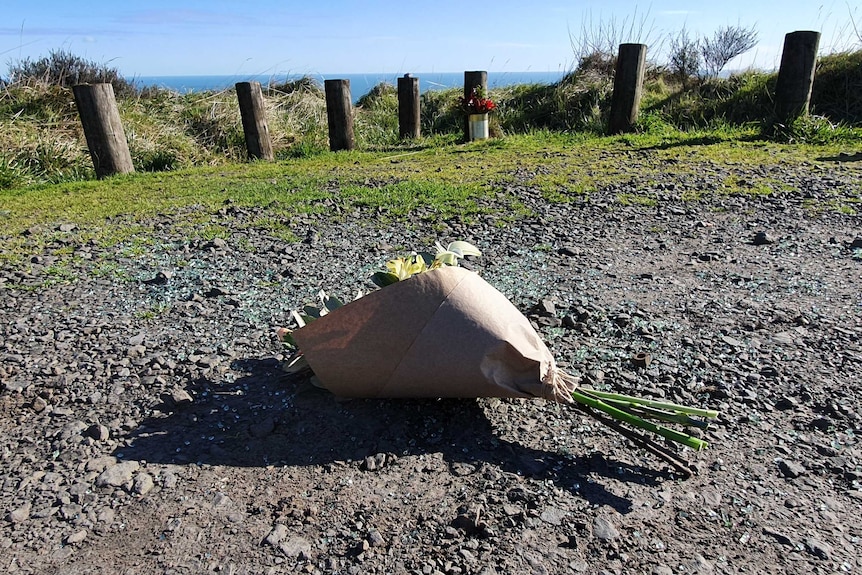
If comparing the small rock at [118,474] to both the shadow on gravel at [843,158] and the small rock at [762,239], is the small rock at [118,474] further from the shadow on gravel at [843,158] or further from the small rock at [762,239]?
the shadow on gravel at [843,158]

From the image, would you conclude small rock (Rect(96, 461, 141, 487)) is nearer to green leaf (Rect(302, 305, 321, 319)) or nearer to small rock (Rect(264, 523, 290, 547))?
small rock (Rect(264, 523, 290, 547))

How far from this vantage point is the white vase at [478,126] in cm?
999

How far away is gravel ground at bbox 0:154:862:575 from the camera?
1850 mm

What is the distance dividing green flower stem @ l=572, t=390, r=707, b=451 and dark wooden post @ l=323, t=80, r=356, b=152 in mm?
7989

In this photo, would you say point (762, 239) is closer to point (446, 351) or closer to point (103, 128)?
point (446, 351)

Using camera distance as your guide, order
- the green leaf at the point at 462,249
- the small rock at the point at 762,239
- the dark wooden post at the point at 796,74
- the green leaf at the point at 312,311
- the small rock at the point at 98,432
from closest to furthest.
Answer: the small rock at the point at 98,432 < the green leaf at the point at 462,249 < the green leaf at the point at 312,311 < the small rock at the point at 762,239 < the dark wooden post at the point at 796,74

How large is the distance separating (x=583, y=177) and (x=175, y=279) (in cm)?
436

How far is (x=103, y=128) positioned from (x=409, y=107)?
4.72 m

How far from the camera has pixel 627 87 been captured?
951cm

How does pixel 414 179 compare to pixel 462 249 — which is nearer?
pixel 462 249

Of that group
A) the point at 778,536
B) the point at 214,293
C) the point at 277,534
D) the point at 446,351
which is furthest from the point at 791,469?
the point at 214,293

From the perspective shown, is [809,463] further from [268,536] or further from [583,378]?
[268,536]

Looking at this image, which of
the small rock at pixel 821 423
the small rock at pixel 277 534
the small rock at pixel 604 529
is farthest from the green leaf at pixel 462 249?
the small rock at pixel 821 423

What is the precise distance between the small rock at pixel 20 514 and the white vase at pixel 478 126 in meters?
8.86
